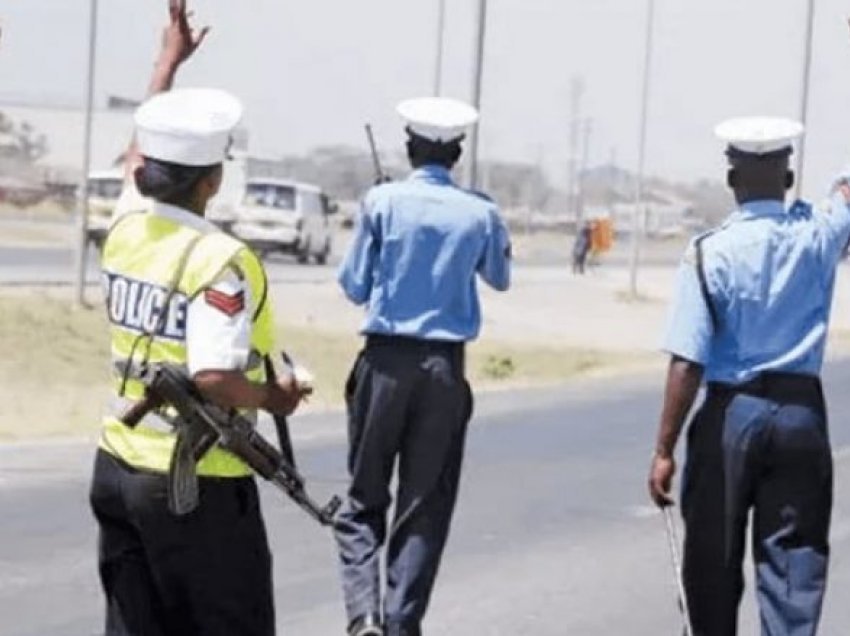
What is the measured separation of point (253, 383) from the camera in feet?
20.1

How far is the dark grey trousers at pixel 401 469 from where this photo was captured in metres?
8.94

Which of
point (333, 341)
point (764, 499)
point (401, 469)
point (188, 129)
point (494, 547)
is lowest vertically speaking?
point (333, 341)

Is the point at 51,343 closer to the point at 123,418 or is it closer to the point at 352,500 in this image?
the point at 352,500

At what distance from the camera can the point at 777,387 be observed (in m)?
7.84

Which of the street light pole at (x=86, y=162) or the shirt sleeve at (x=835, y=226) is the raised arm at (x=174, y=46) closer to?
the shirt sleeve at (x=835, y=226)

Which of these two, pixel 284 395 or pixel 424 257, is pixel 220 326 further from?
pixel 424 257

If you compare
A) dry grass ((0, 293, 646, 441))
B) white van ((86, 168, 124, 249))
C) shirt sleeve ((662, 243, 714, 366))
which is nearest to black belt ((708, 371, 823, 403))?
shirt sleeve ((662, 243, 714, 366))

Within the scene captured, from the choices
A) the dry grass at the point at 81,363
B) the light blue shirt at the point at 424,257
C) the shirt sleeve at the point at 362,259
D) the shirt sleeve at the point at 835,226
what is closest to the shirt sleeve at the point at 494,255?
the light blue shirt at the point at 424,257

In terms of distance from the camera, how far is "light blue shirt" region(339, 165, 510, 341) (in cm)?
896

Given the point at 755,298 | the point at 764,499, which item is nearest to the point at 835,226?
the point at 755,298

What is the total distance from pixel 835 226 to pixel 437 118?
1717 millimetres

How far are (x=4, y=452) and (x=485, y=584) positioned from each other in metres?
6.26

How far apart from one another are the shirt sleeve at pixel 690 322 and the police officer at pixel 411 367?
1314 mm

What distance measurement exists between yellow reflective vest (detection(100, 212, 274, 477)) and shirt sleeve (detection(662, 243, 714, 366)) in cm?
192
